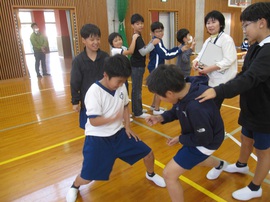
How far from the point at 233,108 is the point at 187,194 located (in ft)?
8.26

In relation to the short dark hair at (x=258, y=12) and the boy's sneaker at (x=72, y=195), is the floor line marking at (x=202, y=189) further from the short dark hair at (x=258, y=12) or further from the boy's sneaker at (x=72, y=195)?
the short dark hair at (x=258, y=12)

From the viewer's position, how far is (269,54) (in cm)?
138

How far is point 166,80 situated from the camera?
4.31 ft

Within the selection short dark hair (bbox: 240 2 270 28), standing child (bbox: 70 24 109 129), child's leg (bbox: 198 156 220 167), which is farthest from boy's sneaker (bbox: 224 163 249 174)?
standing child (bbox: 70 24 109 129)

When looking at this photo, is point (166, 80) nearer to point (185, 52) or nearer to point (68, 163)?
point (68, 163)

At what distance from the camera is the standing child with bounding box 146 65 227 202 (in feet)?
4.37

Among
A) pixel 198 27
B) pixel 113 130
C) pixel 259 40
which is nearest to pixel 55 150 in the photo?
pixel 113 130

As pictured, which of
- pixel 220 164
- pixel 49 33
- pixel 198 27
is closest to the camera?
pixel 220 164

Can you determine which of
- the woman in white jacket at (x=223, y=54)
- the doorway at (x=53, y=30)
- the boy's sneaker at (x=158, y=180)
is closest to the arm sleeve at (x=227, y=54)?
the woman in white jacket at (x=223, y=54)

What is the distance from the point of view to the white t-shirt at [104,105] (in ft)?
5.36

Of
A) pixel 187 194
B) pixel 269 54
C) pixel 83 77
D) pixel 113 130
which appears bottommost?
pixel 187 194

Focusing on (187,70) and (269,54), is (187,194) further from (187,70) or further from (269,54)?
(187,70)

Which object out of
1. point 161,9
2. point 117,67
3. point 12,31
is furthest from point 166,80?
point 161,9

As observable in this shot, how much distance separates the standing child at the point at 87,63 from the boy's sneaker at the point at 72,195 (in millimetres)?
738
